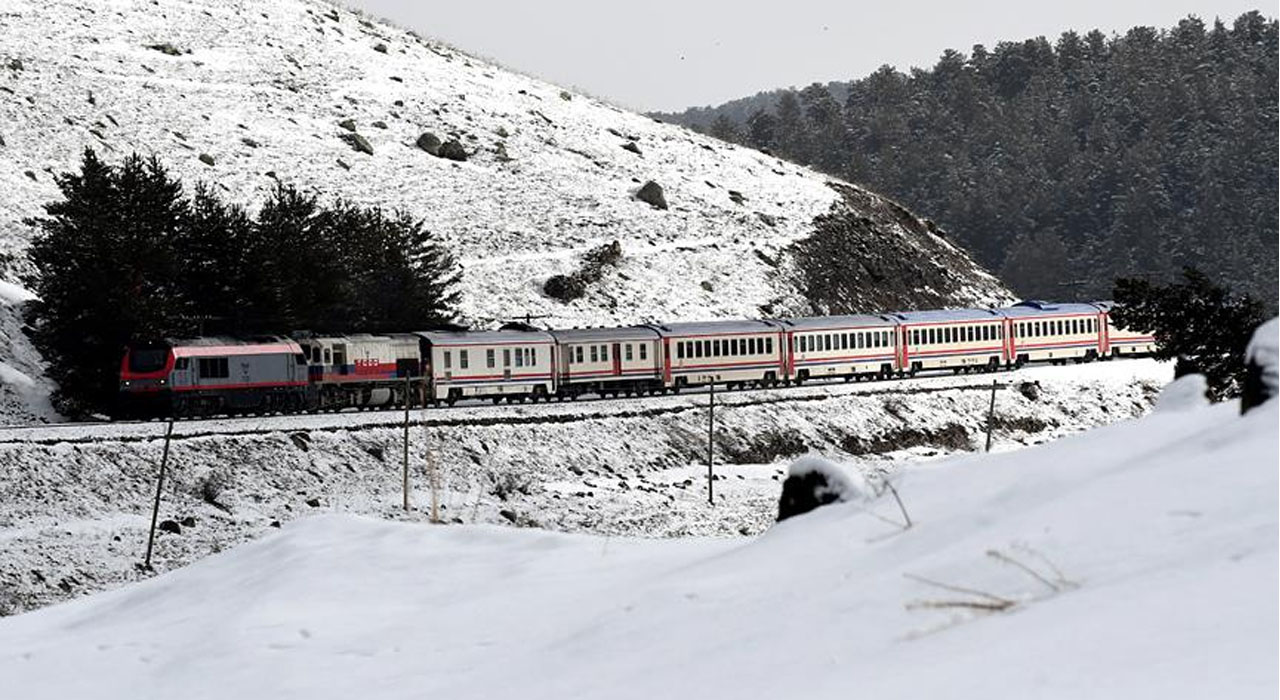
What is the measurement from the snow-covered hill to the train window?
29.0 metres

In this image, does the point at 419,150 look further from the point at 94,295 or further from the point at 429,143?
the point at 94,295

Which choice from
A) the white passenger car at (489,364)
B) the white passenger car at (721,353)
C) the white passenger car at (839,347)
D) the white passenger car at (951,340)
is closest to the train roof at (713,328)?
the white passenger car at (721,353)

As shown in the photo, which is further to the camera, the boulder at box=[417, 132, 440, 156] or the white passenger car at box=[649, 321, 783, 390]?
the boulder at box=[417, 132, 440, 156]

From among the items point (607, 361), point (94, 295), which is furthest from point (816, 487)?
point (607, 361)

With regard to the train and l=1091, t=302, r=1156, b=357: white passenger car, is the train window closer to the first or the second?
the train

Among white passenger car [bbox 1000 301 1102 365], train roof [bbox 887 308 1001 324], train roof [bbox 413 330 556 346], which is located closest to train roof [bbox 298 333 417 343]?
train roof [bbox 413 330 556 346]

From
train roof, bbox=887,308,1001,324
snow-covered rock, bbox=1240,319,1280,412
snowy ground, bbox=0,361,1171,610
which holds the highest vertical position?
train roof, bbox=887,308,1001,324

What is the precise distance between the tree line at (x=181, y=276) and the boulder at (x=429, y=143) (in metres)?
Answer: 41.1

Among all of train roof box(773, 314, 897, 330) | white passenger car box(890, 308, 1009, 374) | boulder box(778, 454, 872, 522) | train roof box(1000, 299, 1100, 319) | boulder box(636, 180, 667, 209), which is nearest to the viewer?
boulder box(778, 454, 872, 522)

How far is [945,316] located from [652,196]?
120 ft

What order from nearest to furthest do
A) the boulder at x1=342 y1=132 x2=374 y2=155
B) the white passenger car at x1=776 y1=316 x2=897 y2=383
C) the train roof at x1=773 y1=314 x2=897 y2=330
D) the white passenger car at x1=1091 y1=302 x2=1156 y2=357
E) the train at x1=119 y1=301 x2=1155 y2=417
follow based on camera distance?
1. the train at x1=119 y1=301 x2=1155 y2=417
2. the white passenger car at x1=776 y1=316 x2=897 y2=383
3. the train roof at x1=773 y1=314 x2=897 y2=330
4. the white passenger car at x1=1091 y1=302 x2=1156 y2=357
5. the boulder at x1=342 y1=132 x2=374 y2=155

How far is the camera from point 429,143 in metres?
113

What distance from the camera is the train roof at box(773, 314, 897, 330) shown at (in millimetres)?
72625

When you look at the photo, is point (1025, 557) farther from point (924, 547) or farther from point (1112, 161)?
point (1112, 161)
